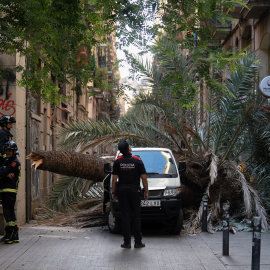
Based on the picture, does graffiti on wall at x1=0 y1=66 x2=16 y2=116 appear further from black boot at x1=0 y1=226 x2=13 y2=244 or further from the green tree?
black boot at x1=0 y1=226 x2=13 y2=244

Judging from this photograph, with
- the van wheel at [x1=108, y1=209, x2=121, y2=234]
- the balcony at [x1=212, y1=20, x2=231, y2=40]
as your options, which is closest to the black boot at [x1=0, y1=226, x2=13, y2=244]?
the van wheel at [x1=108, y1=209, x2=121, y2=234]

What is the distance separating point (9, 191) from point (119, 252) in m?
2.33

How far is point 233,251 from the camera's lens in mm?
9727

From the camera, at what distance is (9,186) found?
10.4 m

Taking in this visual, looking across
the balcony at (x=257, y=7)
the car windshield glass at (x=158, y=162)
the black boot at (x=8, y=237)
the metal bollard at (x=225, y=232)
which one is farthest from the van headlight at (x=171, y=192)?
the balcony at (x=257, y=7)

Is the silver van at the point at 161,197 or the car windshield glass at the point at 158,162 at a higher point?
the car windshield glass at the point at 158,162

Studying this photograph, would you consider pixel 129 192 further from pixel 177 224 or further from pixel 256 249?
pixel 256 249

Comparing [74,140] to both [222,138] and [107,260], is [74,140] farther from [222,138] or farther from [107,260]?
[107,260]

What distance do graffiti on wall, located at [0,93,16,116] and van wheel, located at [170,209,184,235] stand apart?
4.29 m

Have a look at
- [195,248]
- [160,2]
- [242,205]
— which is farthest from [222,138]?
[160,2]

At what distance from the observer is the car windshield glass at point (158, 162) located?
12.8m

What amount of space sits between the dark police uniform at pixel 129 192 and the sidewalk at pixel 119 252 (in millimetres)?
414

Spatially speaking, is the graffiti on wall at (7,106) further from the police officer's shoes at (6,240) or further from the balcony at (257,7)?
the balcony at (257,7)

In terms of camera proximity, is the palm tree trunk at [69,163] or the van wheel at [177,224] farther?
the palm tree trunk at [69,163]
